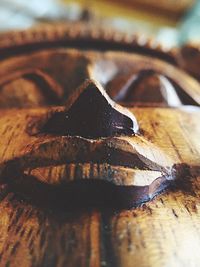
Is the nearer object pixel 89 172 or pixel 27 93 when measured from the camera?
pixel 89 172

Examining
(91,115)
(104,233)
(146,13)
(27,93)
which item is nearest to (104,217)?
(104,233)

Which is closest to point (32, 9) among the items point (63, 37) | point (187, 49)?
point (63, 37)

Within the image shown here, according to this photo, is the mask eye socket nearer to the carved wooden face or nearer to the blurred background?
the carved wooden face

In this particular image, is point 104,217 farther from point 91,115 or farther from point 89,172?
point 91,115

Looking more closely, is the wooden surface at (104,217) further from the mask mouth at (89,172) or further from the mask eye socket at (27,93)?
the mask eye socket at (27,93)

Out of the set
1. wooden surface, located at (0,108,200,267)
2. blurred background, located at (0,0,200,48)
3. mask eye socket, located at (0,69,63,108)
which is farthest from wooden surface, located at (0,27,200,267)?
blurred background, located at (0,0,200,48)
